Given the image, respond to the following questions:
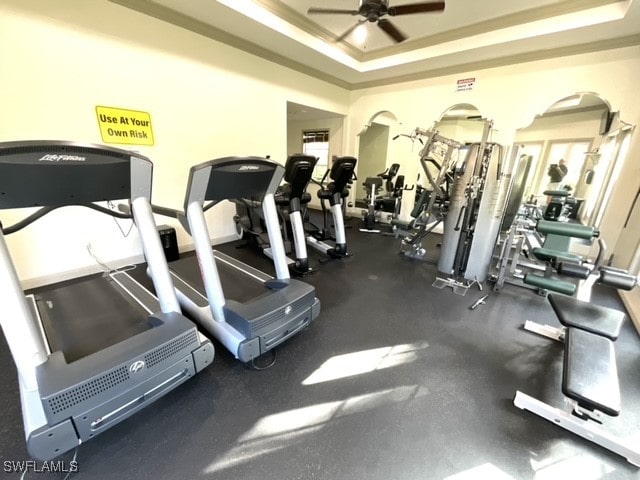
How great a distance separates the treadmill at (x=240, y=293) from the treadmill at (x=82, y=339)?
0.80 feet

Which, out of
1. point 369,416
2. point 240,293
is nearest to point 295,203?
point 240,293

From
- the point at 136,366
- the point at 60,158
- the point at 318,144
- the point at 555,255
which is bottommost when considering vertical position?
the point at 136,366

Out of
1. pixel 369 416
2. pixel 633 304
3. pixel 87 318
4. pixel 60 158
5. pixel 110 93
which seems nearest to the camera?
pixel 60 158

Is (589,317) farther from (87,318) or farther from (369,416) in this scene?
(87,318)

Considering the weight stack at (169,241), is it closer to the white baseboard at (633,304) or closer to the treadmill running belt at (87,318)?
the treadmill running belt at (87,318)

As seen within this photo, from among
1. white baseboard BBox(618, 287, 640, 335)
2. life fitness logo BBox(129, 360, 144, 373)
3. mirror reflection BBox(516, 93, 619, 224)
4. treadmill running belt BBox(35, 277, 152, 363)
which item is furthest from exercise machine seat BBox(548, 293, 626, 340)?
mirror reflection BBox(516, 93, 619, 224)

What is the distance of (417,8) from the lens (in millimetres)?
2750

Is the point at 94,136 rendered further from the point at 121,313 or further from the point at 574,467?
the point at 574,467

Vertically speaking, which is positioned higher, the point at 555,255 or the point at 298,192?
the point at 298,192

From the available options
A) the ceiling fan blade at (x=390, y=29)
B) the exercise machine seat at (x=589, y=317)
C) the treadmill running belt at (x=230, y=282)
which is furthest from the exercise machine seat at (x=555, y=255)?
the ceiling fan blade at (x=390, y=29)

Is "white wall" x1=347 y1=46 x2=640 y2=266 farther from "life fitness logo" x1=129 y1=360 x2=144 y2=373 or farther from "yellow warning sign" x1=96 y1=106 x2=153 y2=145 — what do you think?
"life fitness logo" x1=129 y1=360 x2=144 y2=373

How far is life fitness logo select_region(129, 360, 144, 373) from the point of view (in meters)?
1.30

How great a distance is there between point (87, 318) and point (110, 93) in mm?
2598

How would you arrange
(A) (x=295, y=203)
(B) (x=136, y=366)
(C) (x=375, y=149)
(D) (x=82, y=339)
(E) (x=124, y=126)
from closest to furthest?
(B) (x=136, y=366) < (D) (x=82, y=339) < (E) (x=124, y=126) < (A) (x=295, y=203) < (C) (x=375, y=149)
